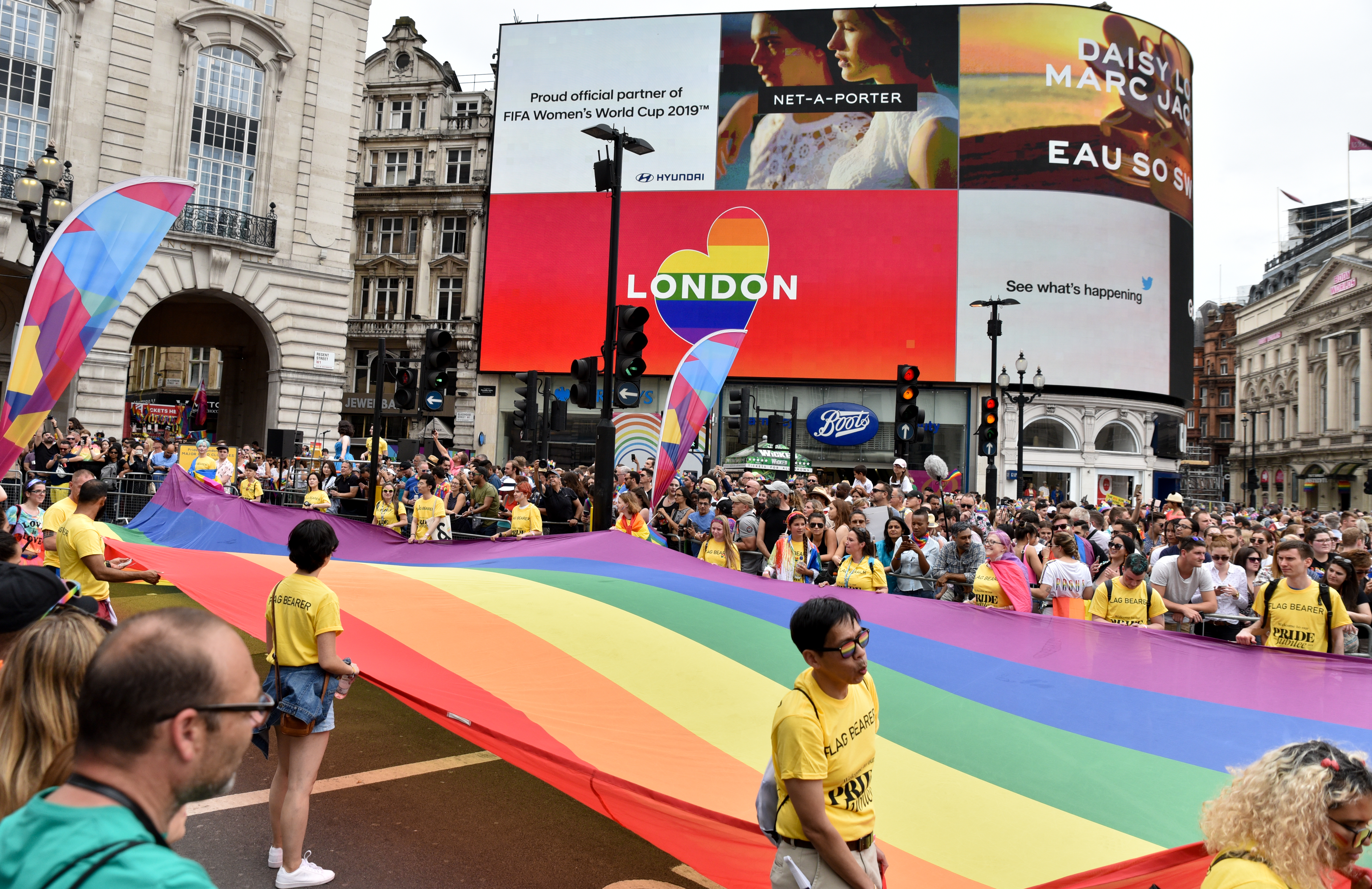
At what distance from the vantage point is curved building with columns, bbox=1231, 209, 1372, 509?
76.1 metres

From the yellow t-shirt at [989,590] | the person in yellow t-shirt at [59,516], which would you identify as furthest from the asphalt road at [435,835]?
the yellow t-shirt at [989,590]

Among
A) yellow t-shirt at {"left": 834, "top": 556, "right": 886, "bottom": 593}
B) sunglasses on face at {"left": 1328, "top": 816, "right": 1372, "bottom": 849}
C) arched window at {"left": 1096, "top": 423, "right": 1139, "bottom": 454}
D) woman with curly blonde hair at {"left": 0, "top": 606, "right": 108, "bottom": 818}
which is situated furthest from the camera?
arched window at {"left": 1096, "top": 423, "right": 1139, "bottom": 454}

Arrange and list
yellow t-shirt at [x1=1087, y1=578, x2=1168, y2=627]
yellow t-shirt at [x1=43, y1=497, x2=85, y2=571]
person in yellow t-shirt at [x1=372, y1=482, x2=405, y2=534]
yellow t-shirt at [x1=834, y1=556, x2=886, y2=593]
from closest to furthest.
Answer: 1. yellow t-shirt at [x1=1087, y1=578, x2=1168, y2=627]
2. yellow t-shirt at [x1=43, y1=497, x2=85, y2=571]
3. yellow t-shirt at [x1=834, y1=556, x2=886, y2=593]
4. person in yellow t-shirt at [x1=372, y1=482, x2=405, y2=534]

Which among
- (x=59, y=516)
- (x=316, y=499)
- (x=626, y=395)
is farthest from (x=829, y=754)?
(x=316, y=499)

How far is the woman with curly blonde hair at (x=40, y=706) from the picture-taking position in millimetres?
2439

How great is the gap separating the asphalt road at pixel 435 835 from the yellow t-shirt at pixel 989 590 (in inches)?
174

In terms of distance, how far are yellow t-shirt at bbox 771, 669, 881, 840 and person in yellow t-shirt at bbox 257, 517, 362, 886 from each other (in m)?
2.83

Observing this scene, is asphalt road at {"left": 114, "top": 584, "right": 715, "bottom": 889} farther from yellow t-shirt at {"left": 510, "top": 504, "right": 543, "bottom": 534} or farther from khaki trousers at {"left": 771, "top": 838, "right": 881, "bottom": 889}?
yellow t-shirt at {"left": 510, "top": 504, "right": 543, "bottom": 534}

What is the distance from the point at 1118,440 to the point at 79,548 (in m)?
47.0

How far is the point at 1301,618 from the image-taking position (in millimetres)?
7137

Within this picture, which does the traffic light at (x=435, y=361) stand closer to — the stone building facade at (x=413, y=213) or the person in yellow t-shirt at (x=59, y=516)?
the person in yellow t-shirt at (x=59, y=516)

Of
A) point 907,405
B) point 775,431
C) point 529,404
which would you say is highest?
point 907,405

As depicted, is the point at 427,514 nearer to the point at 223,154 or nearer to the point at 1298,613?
the point at 1298,613

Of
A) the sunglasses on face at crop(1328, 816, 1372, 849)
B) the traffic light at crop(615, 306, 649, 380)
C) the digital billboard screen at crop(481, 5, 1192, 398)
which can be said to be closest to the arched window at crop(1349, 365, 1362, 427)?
the digital billboard screen at crop(481, 5, 1192, 398)
